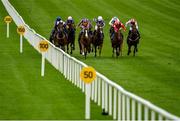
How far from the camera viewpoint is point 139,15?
185ft

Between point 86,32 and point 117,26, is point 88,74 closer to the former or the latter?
point 86,32

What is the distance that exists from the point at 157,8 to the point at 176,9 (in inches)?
73.1

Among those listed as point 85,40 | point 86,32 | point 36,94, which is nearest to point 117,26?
point 86,32

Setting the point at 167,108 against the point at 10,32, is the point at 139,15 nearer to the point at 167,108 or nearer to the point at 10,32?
the point at 10,32

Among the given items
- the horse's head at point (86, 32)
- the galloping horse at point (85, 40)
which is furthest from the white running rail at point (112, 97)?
the horse's head at point (86, 32)

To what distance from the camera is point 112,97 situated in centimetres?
1789

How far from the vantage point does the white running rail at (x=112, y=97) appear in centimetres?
1330

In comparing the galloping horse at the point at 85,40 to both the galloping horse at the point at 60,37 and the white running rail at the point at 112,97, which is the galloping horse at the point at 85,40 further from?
the white running rail at the point at 112,97

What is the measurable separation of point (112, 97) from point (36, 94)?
348 centimetres

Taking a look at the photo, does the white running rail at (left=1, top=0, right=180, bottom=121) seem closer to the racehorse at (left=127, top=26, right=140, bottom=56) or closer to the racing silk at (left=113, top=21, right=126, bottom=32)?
the racing silk at (left=113, top=21, right=126, bottom=32)

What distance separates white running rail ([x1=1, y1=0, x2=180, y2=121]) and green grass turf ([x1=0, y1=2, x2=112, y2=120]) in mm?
268

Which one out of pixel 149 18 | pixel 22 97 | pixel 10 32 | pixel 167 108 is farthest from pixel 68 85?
pixel 149 18

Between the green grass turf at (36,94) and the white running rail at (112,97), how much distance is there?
0.27 meters

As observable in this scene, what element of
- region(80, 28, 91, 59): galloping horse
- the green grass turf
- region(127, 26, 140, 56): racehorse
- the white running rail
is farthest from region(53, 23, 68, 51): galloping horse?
the white running rail
